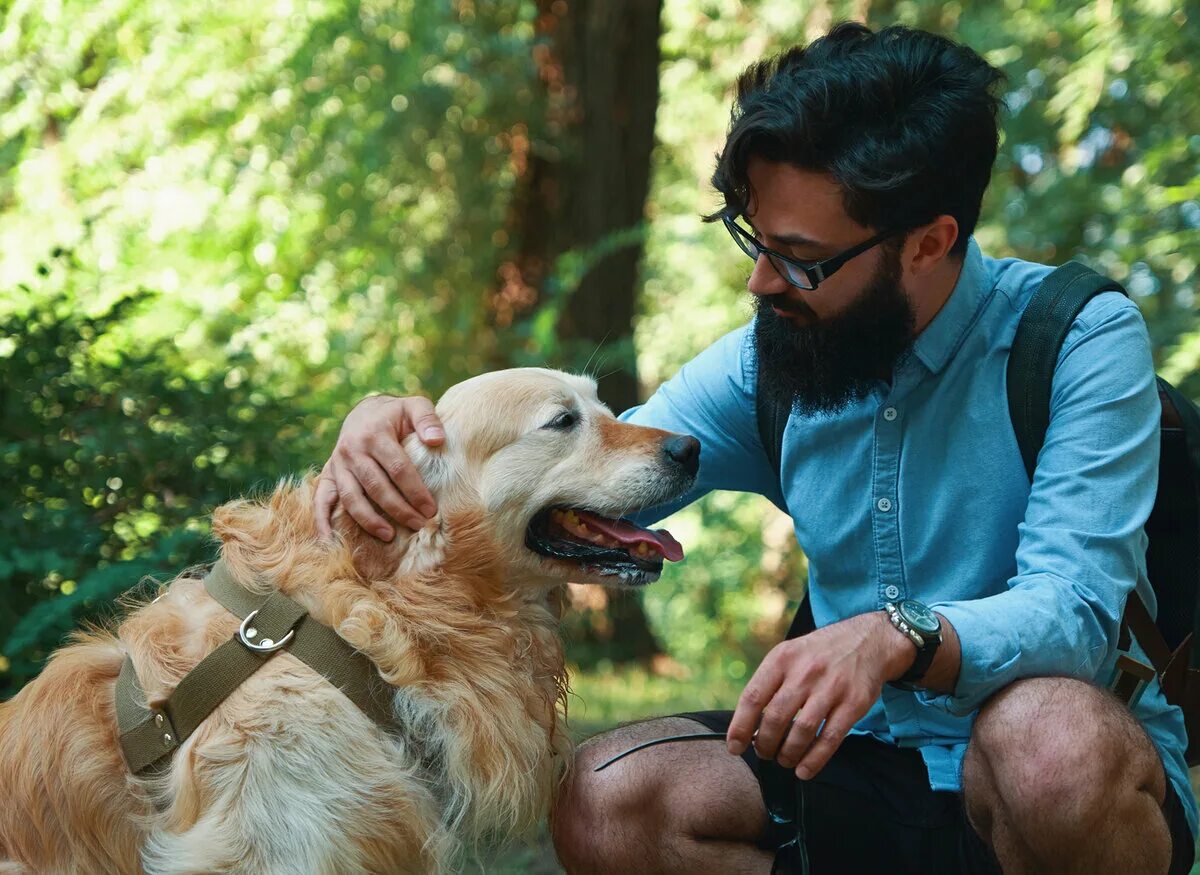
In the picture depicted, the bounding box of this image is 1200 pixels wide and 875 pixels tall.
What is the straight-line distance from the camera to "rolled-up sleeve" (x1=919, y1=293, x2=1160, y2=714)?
202 centimetres

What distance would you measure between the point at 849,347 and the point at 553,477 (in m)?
0.74

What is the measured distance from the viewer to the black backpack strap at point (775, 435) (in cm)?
271

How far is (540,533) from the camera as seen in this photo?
104 inches

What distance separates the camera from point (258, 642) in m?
2.23

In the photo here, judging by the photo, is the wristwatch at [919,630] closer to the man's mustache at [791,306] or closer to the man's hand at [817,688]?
the man's hand at [817,688]

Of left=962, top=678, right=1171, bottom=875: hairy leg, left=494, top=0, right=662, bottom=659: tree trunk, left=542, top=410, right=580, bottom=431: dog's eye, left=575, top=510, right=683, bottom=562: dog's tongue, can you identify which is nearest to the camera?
left=962, top=678, right=1171, bottom=875: hairy leg

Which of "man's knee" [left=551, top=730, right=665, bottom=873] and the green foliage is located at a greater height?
the green foliage

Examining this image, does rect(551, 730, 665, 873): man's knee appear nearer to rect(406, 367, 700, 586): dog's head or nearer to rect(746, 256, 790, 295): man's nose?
rect(406, 367, 700, 586): dog's head

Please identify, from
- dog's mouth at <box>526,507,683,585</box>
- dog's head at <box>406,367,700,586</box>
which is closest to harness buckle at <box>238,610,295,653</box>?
dog's head at <box>406,367,700,586</box>

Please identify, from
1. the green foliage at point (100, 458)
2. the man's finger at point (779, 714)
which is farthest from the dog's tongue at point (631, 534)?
the green foliage at point (100, 458)

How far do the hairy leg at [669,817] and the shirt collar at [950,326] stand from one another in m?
0.98

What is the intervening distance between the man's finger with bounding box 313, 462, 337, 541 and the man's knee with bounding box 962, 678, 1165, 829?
1372 mm

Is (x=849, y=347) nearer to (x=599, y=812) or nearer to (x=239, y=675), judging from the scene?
(x=599, y=812)

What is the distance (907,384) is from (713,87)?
885 centimetres
